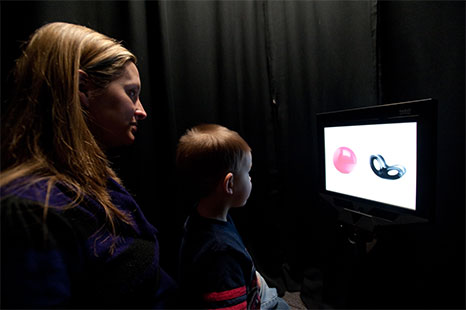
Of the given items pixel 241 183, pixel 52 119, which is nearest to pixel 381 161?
pixel 241 183

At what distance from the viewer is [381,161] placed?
3.09 ft

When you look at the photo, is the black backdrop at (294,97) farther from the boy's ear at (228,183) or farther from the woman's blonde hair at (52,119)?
the woman's blonde hair at (52,119)

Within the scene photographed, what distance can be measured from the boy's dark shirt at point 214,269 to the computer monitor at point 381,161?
0.53m

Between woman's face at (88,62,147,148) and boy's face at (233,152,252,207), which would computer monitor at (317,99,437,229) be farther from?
woman's face at (88,62,147,148)

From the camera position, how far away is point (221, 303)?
70 centimetres

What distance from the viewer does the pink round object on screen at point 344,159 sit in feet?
3.49

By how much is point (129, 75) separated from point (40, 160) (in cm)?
29

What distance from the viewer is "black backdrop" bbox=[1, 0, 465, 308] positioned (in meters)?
1.15

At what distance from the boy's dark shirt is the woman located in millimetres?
82

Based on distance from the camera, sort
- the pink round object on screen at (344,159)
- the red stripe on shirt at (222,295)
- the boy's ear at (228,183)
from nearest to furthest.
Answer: the red stripe on shirt at (222,295), the boy's ear at (228,183), the pink round object on screen at (344,159)

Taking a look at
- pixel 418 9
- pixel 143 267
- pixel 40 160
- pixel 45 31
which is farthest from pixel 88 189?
pixel 418 9

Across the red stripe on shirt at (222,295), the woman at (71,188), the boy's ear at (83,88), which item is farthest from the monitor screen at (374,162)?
the boy's ear at (83,88)

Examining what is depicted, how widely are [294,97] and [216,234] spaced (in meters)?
0.99

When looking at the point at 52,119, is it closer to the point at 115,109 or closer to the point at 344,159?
the point at 115,109
